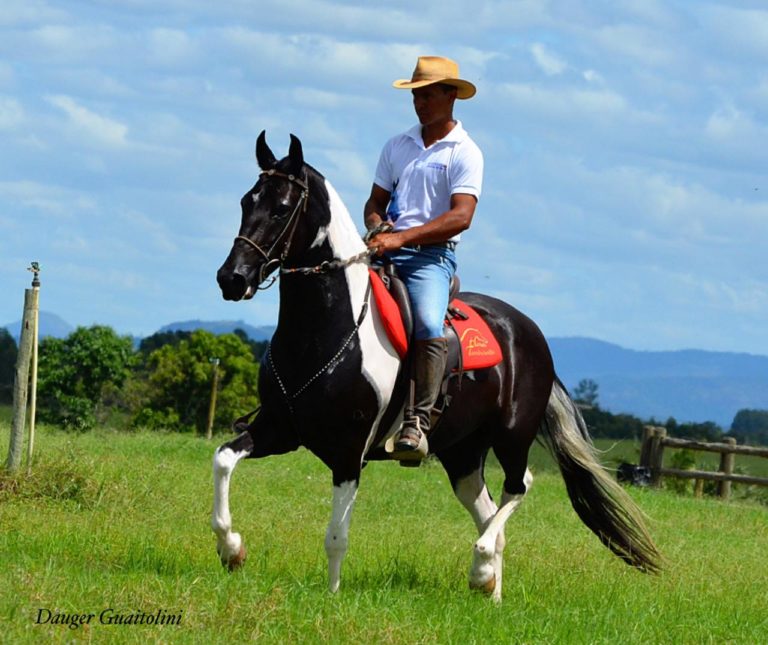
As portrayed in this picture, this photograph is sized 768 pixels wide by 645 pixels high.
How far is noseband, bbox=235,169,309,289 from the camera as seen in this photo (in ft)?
25.0

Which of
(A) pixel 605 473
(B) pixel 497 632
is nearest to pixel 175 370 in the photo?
(A) pixel 605 473

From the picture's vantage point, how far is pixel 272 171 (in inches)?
308

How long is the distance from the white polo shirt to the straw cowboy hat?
11.7 inches

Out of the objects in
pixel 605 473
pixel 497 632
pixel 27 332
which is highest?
pixel 27 332

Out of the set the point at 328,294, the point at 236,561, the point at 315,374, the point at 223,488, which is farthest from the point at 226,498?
the point at 328,294

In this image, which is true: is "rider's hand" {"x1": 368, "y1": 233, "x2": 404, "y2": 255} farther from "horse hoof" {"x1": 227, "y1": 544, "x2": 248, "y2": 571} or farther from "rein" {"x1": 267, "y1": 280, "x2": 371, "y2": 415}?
"horse hoof" {"x1": 227, "y1": 544, "x2": 248, "y2": 571}

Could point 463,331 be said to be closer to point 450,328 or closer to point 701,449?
point 450,328

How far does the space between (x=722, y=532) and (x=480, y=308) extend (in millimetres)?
8630

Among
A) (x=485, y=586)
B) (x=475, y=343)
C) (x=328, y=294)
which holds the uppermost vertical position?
(x=328, y=294)

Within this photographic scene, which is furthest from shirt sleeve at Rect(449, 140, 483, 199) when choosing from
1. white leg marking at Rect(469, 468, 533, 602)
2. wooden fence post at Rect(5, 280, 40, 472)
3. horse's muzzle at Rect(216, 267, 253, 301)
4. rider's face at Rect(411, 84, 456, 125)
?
wooden fence post at Rect(5, 280, 40, 472)

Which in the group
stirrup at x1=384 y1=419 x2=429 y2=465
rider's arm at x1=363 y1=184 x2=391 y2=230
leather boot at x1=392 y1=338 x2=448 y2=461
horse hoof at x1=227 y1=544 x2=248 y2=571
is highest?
A: rider's arm at x1=363 y1=184 x2=391 y2=230

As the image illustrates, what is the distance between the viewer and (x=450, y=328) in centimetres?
902

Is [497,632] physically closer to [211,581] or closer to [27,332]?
[211,581]

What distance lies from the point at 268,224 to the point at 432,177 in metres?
1.48
